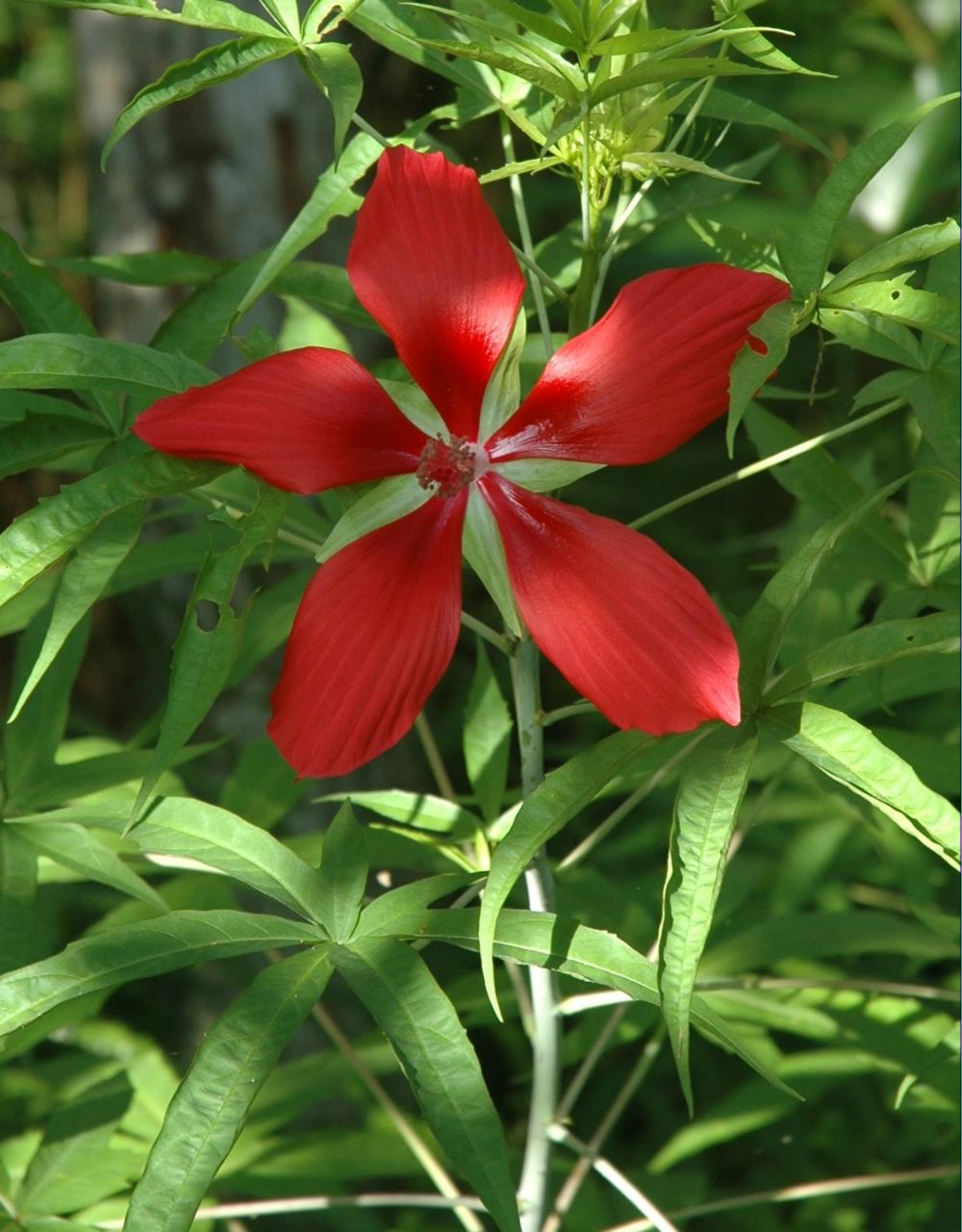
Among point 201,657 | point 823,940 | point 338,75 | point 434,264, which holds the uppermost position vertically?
point 338,75

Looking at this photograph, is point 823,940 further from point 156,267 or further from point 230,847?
point 156,267

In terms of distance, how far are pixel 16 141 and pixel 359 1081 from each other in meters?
1.96

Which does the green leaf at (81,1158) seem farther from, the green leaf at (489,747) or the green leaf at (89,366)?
the green leaf at (89,366)

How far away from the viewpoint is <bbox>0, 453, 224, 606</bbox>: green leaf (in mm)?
675

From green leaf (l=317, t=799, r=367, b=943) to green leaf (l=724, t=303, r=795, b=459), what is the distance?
0.29 meters

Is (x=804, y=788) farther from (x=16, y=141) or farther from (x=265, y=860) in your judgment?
(x=16, y=141)

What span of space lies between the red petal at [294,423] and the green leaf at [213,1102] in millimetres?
251

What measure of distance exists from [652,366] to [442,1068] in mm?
346

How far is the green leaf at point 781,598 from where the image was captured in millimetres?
A: 701

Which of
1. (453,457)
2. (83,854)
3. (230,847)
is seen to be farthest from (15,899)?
(453,457)

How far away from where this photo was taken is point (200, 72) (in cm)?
67

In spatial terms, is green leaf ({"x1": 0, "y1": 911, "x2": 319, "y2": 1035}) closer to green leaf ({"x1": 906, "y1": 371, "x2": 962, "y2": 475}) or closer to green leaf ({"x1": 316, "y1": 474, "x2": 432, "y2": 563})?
green leaf ({"x1": 316, "y1": 474, "x2": 432, "y2": 563})

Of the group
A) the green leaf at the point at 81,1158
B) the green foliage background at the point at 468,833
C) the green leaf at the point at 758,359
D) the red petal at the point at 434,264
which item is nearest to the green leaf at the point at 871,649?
the green foliage background at the point at 468,833

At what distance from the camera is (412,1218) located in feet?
4.50
